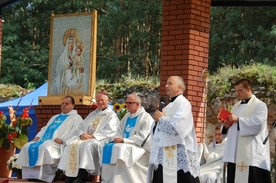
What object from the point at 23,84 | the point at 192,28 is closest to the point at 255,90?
the point at 192,28

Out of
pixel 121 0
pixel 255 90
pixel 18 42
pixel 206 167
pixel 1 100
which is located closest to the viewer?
pixel 206 167

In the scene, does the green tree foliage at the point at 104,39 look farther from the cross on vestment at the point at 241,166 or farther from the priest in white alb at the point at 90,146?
the cross on vestment at the point at 241,166

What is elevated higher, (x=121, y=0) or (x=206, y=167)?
(x=121, y=0)

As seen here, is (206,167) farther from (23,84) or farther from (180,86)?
(23,84)

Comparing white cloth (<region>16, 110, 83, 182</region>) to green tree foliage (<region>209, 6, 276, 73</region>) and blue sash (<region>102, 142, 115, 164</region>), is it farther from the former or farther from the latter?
green tree foliage (<region>209, 6, 276, 73</region>)

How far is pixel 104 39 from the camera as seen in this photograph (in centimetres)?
2742

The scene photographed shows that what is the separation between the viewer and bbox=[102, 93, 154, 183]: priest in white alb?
9.94 metres

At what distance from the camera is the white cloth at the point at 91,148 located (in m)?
10.4

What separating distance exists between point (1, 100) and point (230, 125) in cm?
1036

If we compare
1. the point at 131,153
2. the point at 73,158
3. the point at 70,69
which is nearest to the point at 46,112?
the point at 70,69

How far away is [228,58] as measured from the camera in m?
23.9

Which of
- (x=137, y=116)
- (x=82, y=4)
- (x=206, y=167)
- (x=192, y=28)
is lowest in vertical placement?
(x=206, y=167)

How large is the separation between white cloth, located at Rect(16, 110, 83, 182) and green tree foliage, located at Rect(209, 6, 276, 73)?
467 inches

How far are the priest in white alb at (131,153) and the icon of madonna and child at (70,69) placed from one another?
1.93 metres
